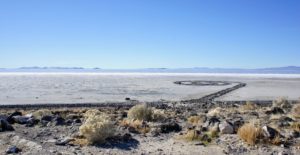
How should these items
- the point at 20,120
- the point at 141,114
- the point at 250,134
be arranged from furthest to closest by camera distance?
the point at 141,114
the point at 20,120
the point at 250,134

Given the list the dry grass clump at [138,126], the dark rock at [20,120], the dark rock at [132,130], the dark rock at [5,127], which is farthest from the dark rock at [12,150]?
the dark rock at [20,120]

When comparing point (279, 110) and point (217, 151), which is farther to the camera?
point (279, 110)

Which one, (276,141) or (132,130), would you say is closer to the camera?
(276,141)

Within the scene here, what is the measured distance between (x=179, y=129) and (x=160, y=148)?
3.25 meters

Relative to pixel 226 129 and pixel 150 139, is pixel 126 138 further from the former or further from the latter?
pixel 226 129

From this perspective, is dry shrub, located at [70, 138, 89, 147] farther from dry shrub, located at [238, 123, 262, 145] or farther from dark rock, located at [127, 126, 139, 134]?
dry shrub, located at [238, 123, 262, 145]

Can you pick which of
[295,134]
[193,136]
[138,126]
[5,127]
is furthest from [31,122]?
[295,134]

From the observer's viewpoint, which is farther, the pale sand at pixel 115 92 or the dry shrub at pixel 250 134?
the pale sand at pixel 115 92

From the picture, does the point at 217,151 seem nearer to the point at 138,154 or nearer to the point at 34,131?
the point at 138,154

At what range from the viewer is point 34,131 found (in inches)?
588

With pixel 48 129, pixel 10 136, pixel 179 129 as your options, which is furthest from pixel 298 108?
pixel 10 136

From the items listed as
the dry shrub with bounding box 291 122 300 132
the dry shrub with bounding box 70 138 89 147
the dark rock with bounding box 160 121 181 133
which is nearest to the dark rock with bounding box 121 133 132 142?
the dry shrub with bounding box 70 138 89 147

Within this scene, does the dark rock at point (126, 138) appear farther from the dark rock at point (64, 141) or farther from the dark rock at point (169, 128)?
the dark rock at point (169, 128)

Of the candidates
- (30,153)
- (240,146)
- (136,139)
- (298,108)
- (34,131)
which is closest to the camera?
(30,153)
